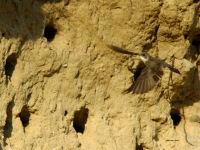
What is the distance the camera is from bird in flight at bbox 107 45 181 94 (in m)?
2.77

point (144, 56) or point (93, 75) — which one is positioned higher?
point (144, 56)

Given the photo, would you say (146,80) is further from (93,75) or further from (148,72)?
(93,75)

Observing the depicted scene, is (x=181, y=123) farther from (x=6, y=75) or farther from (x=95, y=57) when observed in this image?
(x=6, y=75)

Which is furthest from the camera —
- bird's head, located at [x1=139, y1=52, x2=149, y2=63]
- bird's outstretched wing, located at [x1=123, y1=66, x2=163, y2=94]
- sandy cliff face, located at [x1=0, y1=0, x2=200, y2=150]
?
bird's head, located at [x1=139, y1=52, x2=149, y2=63]

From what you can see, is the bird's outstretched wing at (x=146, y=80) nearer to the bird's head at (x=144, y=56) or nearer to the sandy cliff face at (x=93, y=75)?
the bird's head at (x=144, y=56)

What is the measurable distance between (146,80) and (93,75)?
1.57ft

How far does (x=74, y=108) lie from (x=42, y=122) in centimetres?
32

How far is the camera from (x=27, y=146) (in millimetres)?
2379

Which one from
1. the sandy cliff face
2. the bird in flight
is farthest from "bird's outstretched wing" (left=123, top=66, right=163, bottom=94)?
the sandy cliff face

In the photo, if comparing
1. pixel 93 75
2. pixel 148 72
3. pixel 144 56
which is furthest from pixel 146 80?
pixel 93 75

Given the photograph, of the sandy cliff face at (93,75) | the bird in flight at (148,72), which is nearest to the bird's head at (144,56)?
the bird in flight at (148,72)

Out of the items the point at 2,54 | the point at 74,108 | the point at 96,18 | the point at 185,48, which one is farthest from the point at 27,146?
the point at 185,48

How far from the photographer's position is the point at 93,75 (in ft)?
9.48

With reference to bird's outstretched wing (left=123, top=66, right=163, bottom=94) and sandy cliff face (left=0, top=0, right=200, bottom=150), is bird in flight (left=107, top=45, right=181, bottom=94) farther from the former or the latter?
sandy cliff face (left=0, top=0, right=200, bottom=150)
